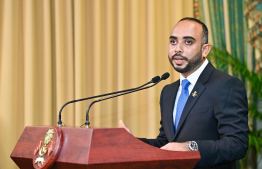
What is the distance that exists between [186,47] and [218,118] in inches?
23.5

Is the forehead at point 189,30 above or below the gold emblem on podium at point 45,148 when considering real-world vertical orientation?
above

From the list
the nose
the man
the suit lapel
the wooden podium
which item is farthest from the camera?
the nose

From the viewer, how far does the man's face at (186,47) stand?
2850 mm

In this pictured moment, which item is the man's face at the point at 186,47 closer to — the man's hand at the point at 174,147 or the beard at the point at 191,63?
the beard at the point at 191,63

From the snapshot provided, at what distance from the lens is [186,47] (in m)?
2.86

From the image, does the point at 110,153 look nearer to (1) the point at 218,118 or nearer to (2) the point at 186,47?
(1) the point at 218,118

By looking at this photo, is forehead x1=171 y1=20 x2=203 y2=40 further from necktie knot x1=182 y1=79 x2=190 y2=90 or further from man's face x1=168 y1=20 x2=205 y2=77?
necktie knot x1=182 y1=79 x2=190 y2=90

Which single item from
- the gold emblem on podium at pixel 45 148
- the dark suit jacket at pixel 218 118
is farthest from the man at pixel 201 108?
the gold emblem on podium at pixel 45 148

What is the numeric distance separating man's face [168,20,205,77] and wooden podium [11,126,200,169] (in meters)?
0.97

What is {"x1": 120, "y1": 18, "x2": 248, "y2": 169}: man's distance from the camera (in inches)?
91.0

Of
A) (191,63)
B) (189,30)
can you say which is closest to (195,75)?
(191,63)

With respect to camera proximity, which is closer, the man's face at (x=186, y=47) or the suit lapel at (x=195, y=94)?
the suit lapel at (x=195, y=94)

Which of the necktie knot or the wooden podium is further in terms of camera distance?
the necktie knot

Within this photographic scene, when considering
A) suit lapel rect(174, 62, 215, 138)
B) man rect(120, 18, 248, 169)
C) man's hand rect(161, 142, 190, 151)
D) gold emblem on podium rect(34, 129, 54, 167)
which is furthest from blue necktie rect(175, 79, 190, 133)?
gold emblem on podium rect(34, 129, 54, 167)
